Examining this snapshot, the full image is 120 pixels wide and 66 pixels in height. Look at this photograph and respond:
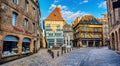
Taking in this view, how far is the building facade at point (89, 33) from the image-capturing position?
170 feet

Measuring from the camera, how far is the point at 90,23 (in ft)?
176

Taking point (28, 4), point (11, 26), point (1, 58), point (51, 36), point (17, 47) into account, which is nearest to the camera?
point (1, 58)

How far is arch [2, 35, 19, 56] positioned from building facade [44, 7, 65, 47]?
1178 inches

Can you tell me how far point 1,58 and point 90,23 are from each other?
151 feet

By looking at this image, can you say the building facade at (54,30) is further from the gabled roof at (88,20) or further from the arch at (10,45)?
the arch at (10,45)

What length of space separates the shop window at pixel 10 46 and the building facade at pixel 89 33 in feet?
128

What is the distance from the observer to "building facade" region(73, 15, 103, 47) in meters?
51.8

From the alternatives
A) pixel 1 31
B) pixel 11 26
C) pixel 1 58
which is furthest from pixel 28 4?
pixel 1 58

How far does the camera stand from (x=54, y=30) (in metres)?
44.9

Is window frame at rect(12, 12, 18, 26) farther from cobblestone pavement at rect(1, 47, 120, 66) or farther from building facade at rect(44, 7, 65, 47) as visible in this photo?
building facade at rect(44, 7, 65, 47)

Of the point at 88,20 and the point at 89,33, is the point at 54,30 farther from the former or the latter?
the point at 88,20

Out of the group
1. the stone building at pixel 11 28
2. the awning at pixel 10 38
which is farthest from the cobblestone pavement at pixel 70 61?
the awning at pixel 10 38

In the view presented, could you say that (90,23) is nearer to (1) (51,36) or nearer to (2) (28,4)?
(1) (51,36)

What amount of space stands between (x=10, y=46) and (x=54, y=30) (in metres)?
32.0
